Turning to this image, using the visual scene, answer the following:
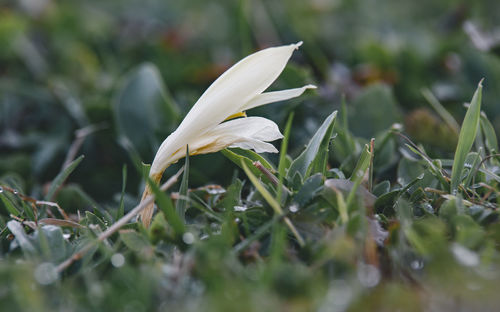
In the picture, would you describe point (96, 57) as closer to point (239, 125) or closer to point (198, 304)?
point (239, 125)

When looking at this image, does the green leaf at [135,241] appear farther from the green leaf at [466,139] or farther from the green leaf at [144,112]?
the green leaf at [144,112]

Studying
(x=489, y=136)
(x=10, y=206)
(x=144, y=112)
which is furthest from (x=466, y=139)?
(x=144, y=112)

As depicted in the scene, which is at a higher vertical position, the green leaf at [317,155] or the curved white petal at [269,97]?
the curved white petal at [269,97]

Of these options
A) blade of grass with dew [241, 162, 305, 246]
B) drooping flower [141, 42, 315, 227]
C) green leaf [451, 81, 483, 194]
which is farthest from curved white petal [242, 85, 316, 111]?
green leaf [451, 81, 483, 194]

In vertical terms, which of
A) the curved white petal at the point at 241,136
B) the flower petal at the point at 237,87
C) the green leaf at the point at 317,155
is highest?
the flower petal at the point at 237,87

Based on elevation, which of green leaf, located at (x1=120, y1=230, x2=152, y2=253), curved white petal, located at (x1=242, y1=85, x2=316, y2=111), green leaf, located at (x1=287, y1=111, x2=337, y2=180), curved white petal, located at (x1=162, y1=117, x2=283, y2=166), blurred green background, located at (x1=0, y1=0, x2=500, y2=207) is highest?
curved white petal, located at (x1=242, y1=85, x2=316, y2=111)

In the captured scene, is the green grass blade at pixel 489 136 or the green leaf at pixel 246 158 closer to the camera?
the green leaf at pixel 246 158

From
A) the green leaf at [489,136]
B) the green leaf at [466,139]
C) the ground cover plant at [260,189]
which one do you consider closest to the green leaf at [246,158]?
the ground cover plant at [260,189]

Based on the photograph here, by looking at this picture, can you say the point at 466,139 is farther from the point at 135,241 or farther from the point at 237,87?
the point at 135,241

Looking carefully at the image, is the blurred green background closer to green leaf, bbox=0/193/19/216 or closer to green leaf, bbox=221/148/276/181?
green leaf, bbox=0/193/19/216

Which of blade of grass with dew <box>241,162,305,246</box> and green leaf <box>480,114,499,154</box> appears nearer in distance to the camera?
blade of grass with dew <box>241,162,305,246</box>
